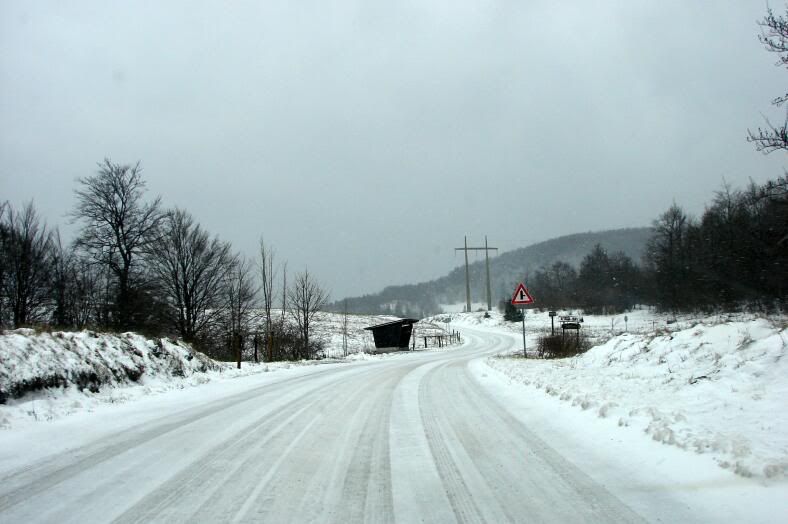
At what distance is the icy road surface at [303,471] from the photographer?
3957mm

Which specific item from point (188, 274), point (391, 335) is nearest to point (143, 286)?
point (188, 274)

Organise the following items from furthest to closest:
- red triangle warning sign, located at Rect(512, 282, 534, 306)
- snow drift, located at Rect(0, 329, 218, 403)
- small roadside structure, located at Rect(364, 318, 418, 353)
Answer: small roadside structure, located at Rect(364, 318, 418, 353) → red triangle warning sign, located at Rect(512, 282, 534, 306) → snow drift, located at Rect(0, 329, 218, 403)

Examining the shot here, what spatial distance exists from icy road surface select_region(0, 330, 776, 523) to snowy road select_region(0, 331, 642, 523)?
0.02 metres

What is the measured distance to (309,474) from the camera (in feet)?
16.4

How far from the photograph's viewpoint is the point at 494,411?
874 cm

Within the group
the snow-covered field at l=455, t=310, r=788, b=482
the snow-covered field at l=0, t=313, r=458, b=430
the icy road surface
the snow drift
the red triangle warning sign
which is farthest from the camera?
the red triangle warning sign

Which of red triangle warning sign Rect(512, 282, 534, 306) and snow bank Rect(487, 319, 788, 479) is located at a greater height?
red triangle warning sign Rect(512, 282, 534, 306)

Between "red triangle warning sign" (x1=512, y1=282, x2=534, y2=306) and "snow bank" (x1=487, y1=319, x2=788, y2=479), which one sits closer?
"snow bank" (x1=487, y1=319, x2=788, y2=479)

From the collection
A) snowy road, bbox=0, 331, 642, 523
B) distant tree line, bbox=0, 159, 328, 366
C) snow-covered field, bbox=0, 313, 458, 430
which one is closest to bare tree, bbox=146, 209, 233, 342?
distant tree line, bbox=0, 159, 328, 366

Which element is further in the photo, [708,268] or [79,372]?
[708,268]

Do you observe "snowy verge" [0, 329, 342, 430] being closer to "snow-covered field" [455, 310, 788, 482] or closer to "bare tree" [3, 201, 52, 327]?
"snow-covered field" [455, 310, 788, 482]

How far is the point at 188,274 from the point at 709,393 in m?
34.8

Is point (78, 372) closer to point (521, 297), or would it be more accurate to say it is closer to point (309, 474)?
point (309, 474)

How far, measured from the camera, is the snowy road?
396 cm
